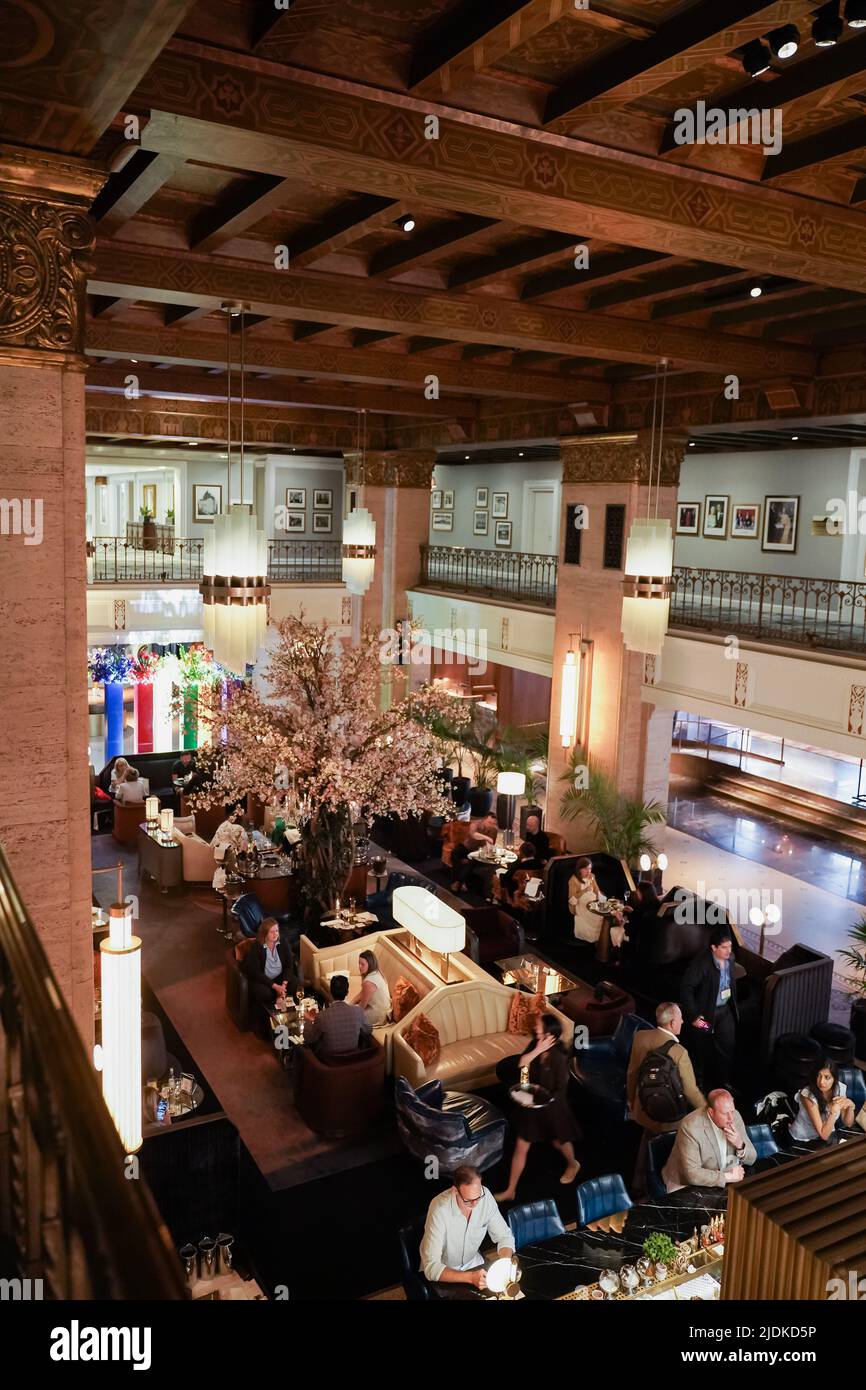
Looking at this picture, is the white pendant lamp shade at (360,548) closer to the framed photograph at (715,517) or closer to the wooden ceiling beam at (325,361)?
the wooden ceiling beam at (325,361)

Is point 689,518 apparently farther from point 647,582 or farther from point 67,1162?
point 67,1162

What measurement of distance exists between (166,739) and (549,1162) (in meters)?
17.2

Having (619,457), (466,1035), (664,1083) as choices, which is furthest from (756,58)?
(619,457)

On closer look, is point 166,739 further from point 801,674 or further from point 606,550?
point 801,674

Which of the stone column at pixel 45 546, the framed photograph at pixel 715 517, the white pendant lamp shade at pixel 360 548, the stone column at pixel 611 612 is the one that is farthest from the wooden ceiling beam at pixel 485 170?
the framed photograph at pixel 715 517

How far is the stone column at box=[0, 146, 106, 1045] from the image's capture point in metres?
3.91

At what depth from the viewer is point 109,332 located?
922 centimetres

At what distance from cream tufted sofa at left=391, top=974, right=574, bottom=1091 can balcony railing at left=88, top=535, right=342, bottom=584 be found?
34.1 ft

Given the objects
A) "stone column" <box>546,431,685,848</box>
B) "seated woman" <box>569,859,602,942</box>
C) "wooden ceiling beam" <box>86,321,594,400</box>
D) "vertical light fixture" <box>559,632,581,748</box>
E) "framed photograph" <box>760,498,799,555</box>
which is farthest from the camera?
"framed photograph" <box>760,498,799,555</box>

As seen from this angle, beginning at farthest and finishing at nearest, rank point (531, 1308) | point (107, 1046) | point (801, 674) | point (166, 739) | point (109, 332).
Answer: point (166, 739), point (801, 674), point (109, 332), point (107, 1046), point (531, 1308)

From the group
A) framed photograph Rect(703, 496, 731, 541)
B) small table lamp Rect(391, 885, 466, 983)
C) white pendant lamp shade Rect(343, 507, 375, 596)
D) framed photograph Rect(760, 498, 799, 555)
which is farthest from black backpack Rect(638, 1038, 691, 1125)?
framed photograph Rect(703, 496, 731, 541)

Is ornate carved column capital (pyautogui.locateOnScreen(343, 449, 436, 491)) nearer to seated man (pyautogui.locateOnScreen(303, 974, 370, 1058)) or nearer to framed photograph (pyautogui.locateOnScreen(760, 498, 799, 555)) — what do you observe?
framed photograph (pyautogui.locateOnScreen(760, 498, 799, 555))

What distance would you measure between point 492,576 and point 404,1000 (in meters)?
13.1

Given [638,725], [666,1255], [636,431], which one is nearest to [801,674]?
[638,725]
